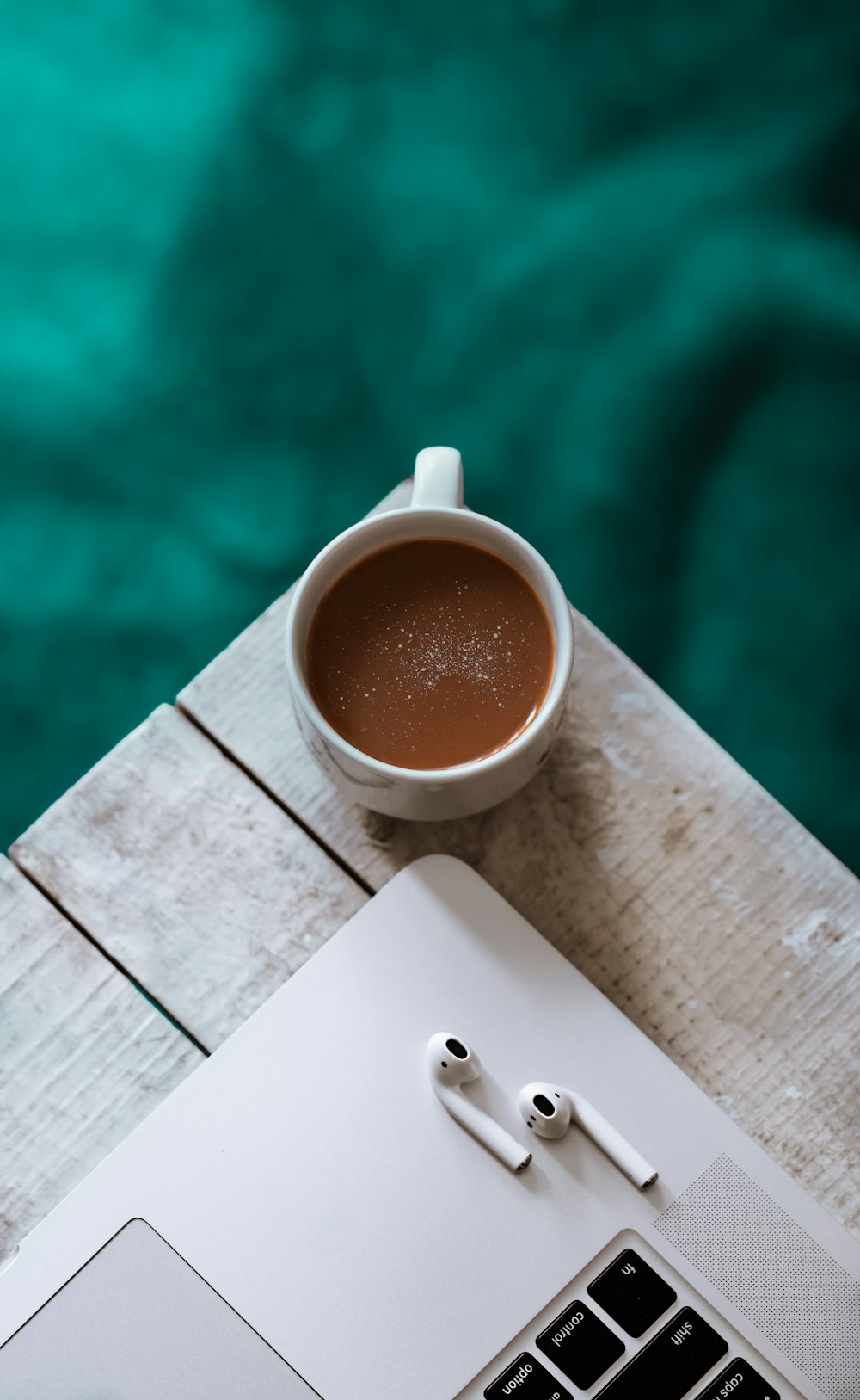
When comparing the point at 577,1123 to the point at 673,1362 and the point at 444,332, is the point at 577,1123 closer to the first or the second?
the point at 673,1362

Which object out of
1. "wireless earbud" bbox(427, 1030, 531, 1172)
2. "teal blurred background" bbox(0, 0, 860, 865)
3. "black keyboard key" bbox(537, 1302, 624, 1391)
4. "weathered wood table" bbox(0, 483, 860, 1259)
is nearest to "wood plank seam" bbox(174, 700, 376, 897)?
"weathered wood table" bbox(0, 483, 860, 1259)

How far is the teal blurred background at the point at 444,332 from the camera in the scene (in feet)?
3.30

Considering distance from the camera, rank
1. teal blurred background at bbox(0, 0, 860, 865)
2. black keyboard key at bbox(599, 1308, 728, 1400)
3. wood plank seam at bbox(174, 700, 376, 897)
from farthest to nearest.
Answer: teal blurred background at bbox(0, 0, 860, 865)
wood plank seam at bbox(174, 700, 376, 897)
black keyboard key at bbox(599, 1308, 728, 1400)

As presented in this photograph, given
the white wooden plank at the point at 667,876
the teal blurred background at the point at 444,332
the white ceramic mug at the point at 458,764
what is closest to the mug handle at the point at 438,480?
the white ceramic mug at the point at 458,764

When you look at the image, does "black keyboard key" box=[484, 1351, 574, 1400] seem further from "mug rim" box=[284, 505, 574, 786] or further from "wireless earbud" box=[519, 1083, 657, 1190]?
"mug rim" box=[284, 505, 574, 786]

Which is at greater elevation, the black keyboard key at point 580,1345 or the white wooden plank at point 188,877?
the white wooden plank at point 188,877

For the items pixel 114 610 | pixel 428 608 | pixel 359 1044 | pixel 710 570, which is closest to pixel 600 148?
pixel 710 570

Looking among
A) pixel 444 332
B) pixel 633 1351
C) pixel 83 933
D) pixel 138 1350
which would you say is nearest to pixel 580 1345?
pixel 633 1351

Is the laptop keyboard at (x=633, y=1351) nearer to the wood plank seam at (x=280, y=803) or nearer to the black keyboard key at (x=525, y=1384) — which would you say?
the black keyboard key at (x=525, y=1384)

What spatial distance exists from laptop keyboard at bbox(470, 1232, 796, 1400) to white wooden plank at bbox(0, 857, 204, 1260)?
20 centimetres

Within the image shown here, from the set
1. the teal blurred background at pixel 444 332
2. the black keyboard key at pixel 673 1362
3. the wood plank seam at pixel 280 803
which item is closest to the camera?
the black keyboard key at pixel 673 1362

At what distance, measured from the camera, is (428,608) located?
0.50 metres

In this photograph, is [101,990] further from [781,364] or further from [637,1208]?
[781,364]

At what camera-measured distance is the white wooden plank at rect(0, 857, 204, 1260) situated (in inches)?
20.7
